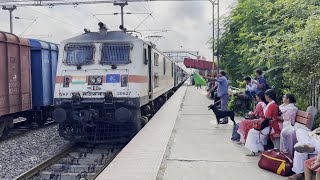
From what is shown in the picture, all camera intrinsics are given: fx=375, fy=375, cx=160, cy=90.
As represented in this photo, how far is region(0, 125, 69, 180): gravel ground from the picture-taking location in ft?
25.8

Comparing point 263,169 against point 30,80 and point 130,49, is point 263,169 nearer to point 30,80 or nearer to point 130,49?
point 130,49

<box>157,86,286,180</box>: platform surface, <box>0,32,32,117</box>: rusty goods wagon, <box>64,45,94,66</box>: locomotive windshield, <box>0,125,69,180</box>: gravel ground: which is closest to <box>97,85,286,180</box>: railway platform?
<box>157,86,286,180</box>: platform surface

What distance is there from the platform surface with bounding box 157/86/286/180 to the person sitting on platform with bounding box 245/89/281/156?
226 millimetres

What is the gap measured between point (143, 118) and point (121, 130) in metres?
1.65

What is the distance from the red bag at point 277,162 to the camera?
5699mm

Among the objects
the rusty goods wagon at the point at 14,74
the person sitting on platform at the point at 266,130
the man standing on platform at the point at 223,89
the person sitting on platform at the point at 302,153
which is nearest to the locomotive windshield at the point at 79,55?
the rusty goods wagon at the point at 14,74

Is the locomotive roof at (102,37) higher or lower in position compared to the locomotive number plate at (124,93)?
higher

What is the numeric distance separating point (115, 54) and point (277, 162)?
18.1ft

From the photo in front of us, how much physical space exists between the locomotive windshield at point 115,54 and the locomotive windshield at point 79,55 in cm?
34

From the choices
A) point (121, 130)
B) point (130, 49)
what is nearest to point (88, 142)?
point (121, 130)

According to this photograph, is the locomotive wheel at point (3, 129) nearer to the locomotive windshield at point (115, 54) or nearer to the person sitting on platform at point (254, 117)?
the locomotive windshield at point (115, 54)

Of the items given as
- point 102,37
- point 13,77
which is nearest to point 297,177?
point 102,37

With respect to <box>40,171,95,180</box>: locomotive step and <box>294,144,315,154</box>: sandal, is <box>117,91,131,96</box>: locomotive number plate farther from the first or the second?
<box>294,144,315,154</box>: sandal

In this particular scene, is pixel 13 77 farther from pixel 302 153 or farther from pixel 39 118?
pixel 302 153
